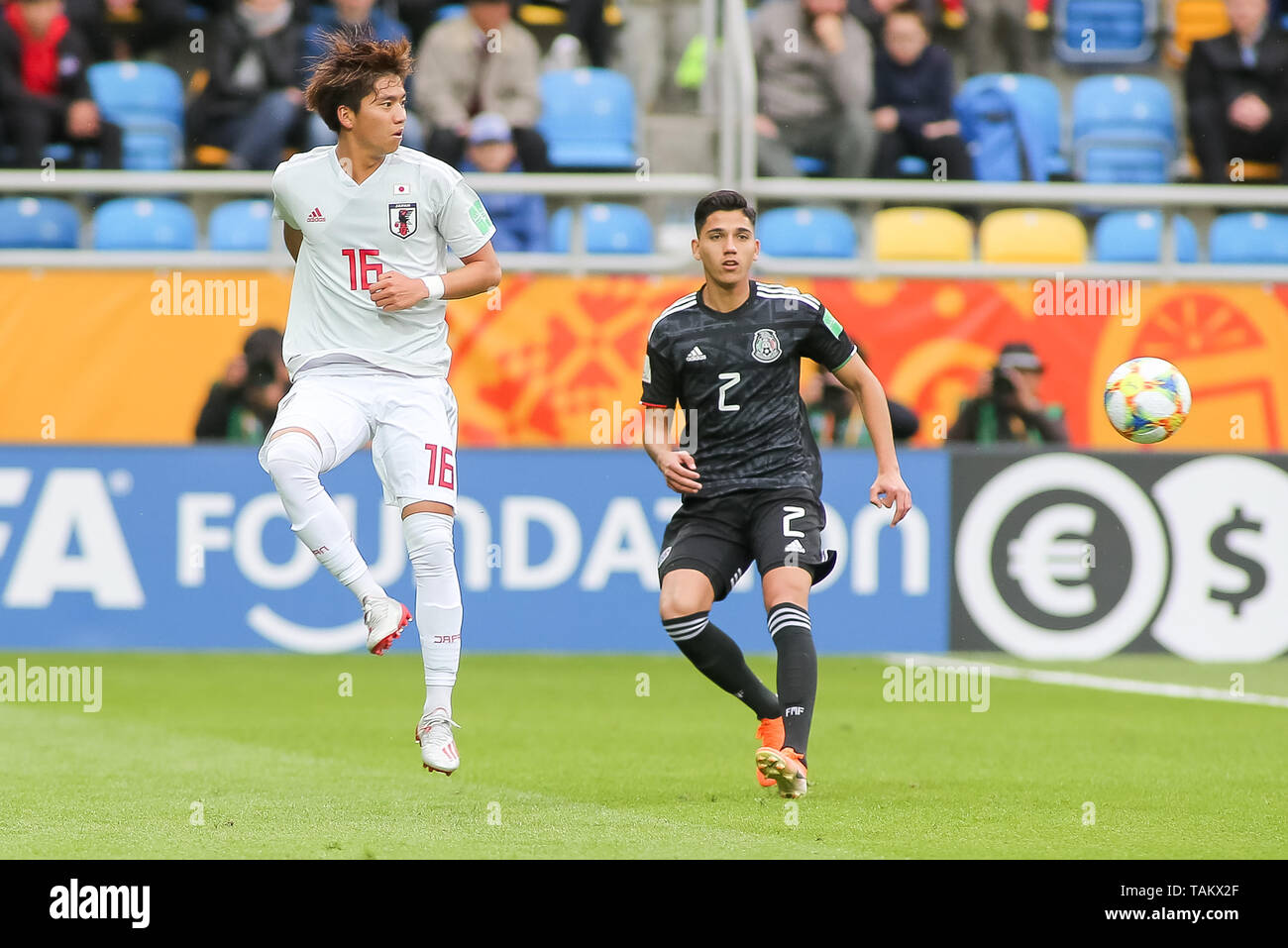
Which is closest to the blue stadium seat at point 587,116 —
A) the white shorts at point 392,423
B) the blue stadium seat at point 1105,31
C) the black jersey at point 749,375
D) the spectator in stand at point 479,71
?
the spectator in stand at point 479,71

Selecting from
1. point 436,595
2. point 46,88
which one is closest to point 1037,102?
point 46,88

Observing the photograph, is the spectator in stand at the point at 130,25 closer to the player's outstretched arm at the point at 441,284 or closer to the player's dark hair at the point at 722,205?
the player's outstretched arm at the point at 441,284

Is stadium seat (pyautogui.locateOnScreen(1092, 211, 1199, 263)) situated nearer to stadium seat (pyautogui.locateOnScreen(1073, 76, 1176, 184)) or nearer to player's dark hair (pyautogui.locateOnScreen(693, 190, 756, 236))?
stadium seat (pyautogui.locateOnScreen(1073, 76, 1176, 184))

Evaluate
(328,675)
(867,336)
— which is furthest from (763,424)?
(867,336)

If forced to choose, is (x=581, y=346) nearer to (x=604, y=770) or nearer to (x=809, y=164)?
(x=809, y=164)

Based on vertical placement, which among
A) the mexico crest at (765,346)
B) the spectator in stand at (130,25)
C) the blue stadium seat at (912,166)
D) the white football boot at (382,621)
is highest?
the spectator in stand at (130,25)

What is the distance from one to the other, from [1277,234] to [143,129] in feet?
26.4

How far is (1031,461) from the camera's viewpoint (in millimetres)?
11469

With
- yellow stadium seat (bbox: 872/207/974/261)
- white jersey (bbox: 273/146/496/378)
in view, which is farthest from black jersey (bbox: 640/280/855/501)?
yellow stadium seat (bbox: 872/207/974/261)

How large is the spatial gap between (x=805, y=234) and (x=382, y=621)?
24.5 feet

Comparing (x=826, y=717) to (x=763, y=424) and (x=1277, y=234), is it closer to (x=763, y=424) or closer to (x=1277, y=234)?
(x=763, y=424)

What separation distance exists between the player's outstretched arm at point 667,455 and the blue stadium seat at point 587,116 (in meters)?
6.63

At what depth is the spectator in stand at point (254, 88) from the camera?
12.9 meters

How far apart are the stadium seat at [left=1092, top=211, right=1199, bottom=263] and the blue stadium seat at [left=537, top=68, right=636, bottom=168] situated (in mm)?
3396
